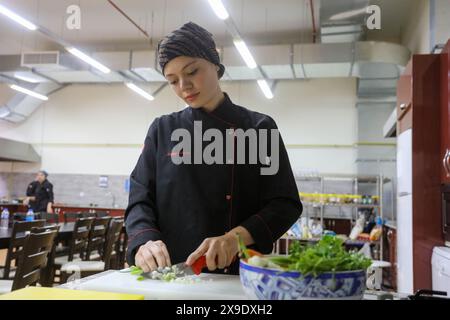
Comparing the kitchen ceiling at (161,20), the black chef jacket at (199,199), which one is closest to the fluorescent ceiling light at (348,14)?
the kitchen ceiling at (161,20)

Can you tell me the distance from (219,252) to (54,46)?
9932mm

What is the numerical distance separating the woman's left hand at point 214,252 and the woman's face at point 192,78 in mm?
453

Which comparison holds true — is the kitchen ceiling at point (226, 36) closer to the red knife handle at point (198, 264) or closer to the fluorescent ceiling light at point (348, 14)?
the fluorescent ceiling light at point (348, 14)

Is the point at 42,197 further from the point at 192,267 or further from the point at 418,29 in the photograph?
the point at 192,267

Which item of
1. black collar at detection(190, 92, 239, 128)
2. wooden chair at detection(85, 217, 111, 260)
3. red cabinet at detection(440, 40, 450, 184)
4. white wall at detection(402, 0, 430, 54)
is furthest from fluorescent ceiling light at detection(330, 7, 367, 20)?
black collar at detection(190, 92, 239, 128)

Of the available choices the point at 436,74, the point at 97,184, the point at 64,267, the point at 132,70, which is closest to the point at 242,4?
the point at 132,70

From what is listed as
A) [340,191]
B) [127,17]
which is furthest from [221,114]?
[340,191]

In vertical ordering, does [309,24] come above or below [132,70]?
above

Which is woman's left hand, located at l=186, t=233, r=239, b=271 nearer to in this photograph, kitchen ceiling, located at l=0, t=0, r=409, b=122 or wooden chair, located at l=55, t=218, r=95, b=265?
wooden chair, located at l=55, t=218, r=95, b=265

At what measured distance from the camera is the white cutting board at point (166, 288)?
85cm

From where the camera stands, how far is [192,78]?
3.91 ft

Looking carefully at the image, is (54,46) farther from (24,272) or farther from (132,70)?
(24,272)

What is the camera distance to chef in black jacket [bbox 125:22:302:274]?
117 centimetres
